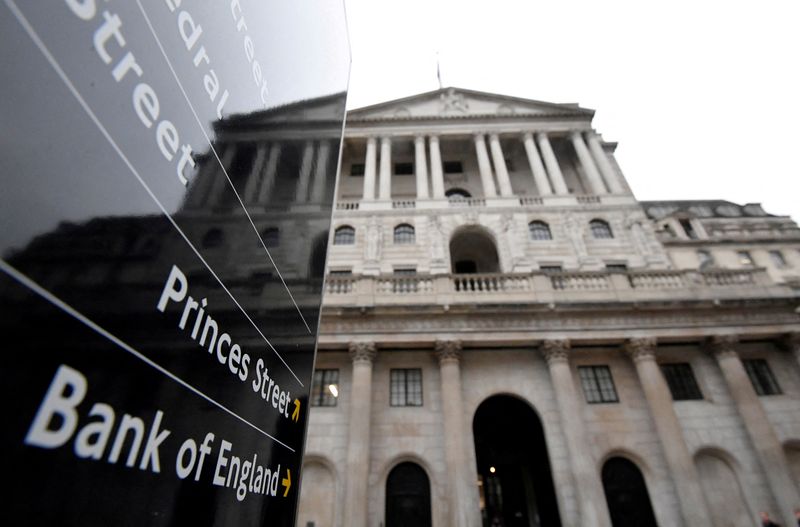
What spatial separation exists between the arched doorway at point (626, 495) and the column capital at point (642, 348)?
12.2 ft

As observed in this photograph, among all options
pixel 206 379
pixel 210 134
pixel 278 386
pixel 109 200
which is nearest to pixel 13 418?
pixel 109 200

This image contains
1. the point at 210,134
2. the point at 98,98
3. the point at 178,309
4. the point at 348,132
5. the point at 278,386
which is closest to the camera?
the point at 98,98

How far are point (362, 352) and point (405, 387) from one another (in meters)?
2.25

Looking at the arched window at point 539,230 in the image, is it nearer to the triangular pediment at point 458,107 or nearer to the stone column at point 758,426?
the stone column at point 758,426

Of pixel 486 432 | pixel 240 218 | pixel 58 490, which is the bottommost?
pixel 58 490

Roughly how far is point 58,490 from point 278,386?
1.58 metres

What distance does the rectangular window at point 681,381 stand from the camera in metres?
15.1

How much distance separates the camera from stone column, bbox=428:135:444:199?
22.3m

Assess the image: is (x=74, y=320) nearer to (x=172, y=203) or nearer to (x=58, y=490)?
(x=58, y=490)

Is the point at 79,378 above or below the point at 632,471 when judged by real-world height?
below

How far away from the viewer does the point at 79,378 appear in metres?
1.07

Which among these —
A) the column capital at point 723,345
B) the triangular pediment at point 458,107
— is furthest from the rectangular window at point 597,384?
the triangular pediment at point 458,107

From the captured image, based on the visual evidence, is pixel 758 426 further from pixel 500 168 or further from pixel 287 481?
pixel 287 481

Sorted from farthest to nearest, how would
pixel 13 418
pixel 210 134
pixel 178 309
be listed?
pixel 210 134, pixel 178 309, pixel 13 418
